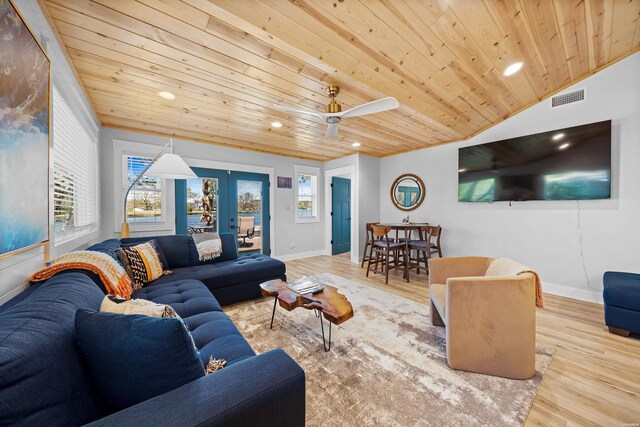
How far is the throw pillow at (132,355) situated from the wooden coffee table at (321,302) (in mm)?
1140

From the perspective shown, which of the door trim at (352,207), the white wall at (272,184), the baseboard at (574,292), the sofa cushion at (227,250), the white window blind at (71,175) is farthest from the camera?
the door trim at (352,207)

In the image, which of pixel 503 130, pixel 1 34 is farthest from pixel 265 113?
pixel 503 130

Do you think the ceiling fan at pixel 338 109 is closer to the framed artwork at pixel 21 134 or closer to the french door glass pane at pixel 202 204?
the framed artwork at pixel 21 134

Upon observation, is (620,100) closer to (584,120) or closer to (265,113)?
(584,120)

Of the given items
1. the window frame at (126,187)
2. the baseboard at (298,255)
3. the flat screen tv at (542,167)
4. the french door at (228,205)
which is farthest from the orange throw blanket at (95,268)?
the flat screen tv at (542,167)

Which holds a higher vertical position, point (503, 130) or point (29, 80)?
point (503, 130)

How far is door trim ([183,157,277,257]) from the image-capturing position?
4309 mm

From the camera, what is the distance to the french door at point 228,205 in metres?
4.25

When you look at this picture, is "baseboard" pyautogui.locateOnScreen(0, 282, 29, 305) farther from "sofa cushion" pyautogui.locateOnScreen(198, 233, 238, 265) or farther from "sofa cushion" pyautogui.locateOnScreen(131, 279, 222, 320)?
"sofa cushion" pyautogui.locateOnScreen(198, 233, 238, 265)

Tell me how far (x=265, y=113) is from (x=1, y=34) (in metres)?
2.26

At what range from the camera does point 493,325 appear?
1698 millimetres

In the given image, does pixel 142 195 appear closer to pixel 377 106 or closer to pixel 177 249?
pixel 177 249

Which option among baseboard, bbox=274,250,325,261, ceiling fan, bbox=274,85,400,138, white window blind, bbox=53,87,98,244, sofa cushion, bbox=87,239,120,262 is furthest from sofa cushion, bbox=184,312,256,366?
baseboard, bbox=274,250,325,261

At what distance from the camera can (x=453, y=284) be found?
174 centimetres
